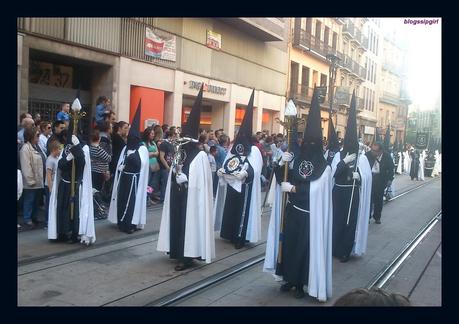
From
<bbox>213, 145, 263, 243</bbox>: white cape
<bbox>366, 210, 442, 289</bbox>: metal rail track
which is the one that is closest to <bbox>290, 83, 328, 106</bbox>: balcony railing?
<bbox>366, 210, 442, 289</bbox>: metal rail track

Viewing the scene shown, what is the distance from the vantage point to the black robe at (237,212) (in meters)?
8.32

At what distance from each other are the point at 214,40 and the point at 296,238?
14.9 metres

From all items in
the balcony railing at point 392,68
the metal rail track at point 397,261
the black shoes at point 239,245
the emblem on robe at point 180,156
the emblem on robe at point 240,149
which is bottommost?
the metal rail track at point 397,261

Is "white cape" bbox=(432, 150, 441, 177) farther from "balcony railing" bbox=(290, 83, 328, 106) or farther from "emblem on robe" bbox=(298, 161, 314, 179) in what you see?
"emblem on robe" bbox=(298, 161, 314, 179)

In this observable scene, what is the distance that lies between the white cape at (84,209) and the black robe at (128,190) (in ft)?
3.73

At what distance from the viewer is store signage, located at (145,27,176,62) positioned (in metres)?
17.0

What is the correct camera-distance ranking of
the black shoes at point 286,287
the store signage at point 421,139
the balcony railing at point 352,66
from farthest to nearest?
the balcony railing at point 352,66 < the store signage at point 421,139 < the black shoes at point 286,287

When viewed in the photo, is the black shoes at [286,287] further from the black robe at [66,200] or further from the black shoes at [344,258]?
the black robe at [66,200]

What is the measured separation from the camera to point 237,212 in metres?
8.44

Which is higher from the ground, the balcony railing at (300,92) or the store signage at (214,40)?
the store signage at (214,40)

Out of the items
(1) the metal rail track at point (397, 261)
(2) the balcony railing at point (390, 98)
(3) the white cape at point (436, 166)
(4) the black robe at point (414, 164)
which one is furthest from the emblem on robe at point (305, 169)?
(3) the white cape at point (436, 166)
